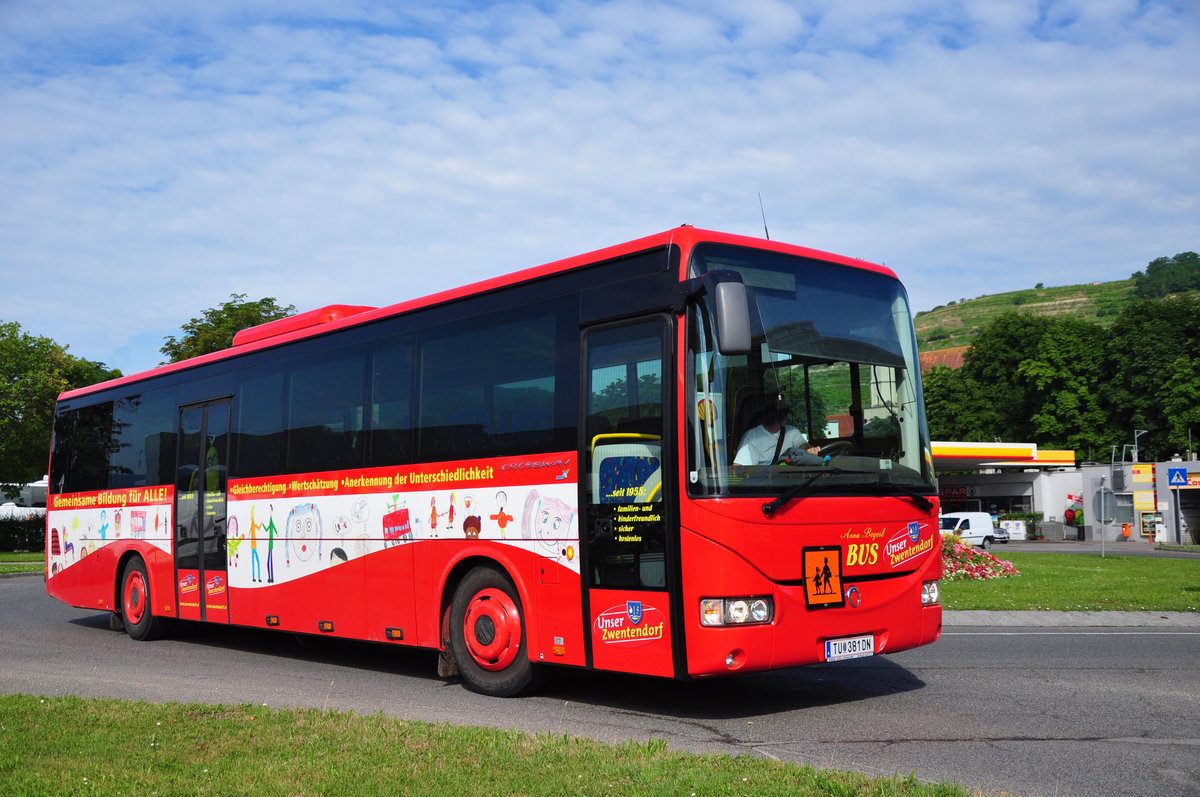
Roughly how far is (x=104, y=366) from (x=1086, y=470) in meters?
58.8

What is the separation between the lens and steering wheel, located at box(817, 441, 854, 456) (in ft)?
27.1

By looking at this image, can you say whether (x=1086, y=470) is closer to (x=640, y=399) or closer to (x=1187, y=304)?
(x=1187, y=304)

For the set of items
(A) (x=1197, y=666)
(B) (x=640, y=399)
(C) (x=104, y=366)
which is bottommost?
(A) (x=1197, y=666)

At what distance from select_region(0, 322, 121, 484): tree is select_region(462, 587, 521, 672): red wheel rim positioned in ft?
138

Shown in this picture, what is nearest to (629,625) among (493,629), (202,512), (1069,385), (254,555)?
(493,629)

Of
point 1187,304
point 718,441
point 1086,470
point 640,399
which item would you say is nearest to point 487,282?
point 640,399

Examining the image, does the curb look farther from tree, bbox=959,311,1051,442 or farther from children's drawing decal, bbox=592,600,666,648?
tree, bbox=959,311,1051,442

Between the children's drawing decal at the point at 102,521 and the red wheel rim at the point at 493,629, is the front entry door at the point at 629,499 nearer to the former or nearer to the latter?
the red wheel rim at the point at 493,629

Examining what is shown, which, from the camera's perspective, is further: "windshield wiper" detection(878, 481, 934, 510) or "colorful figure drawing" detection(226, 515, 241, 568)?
"colorful figure drawing" detection(226, 515, 241, 568)

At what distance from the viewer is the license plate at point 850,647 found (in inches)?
318

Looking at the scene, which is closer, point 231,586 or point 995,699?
point 995,699

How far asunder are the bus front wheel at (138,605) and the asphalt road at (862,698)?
472 mm

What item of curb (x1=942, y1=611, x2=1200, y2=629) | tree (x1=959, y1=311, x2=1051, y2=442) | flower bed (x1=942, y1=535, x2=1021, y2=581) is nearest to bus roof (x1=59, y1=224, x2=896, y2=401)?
curb (x1=942, y1=611, x2=1200, y2=629)

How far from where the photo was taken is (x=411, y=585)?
33.8ft
